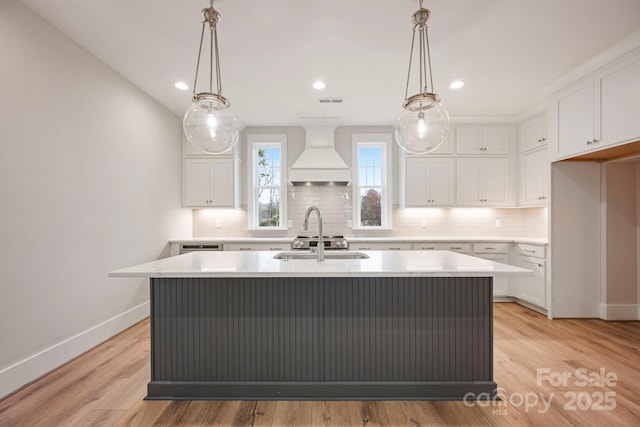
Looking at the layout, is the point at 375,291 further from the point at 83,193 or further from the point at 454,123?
the point at 454,123

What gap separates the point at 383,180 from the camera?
4.86m

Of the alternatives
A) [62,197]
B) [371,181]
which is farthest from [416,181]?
[62,197]

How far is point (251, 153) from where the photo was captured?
484cm

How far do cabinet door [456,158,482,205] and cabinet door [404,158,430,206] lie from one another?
0.49 meters

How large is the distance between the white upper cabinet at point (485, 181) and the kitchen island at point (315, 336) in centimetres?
287

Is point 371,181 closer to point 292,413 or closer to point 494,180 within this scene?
point 494,180

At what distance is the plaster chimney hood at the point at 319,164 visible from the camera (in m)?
4.30

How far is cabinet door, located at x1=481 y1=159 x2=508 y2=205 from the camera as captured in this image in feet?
14.6

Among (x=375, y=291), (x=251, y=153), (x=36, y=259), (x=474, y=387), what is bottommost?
(x=474, y=387)

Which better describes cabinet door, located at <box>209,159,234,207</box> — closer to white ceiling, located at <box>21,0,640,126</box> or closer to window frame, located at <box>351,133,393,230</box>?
white ceiling, located at <box>21,0,640,126</box>

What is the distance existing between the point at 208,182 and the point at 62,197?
211cm

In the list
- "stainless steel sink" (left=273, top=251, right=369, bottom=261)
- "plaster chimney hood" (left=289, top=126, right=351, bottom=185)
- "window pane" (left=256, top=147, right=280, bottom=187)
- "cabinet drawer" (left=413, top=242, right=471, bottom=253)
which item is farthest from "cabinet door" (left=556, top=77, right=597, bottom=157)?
"window pane" (left=256, top=147, right=280, bottom=187)

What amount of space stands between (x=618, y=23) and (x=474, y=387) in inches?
120

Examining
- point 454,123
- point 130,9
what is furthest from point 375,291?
point 454,123
